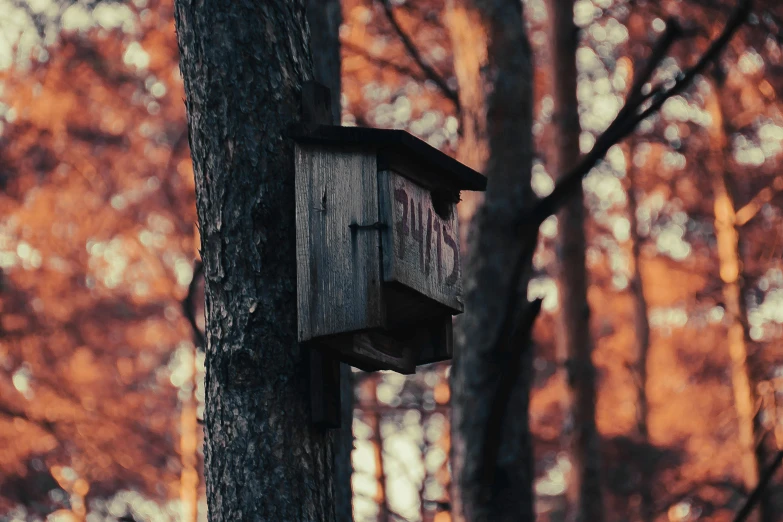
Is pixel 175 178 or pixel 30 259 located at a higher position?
pixel 175 178

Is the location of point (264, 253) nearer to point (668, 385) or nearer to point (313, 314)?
point (313, 314)

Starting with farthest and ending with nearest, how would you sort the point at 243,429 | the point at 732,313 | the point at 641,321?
the point at 641,321, the point at 732,313, the point at 243,429

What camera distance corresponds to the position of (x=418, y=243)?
3027mm

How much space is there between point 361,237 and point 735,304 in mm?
9052

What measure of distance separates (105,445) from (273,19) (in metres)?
10.1

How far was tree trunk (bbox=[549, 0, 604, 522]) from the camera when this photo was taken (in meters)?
7.45

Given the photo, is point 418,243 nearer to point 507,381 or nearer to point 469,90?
point 507,381

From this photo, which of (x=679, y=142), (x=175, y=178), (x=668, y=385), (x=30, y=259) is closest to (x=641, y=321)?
(x=668, y=385)

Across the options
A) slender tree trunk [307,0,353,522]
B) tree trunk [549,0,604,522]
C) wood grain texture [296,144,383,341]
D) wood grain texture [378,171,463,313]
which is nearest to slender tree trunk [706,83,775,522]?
tree trunk [549,0,604,522]

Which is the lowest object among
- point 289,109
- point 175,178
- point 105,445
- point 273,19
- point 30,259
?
point 105,445

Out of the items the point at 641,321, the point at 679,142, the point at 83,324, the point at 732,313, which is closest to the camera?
the point at 732,313

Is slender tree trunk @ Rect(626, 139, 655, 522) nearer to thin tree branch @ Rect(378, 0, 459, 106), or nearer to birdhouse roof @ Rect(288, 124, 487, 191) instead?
thin tree branch @ Rect(378, 0, 459, 106)

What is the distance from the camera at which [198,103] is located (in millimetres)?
2990

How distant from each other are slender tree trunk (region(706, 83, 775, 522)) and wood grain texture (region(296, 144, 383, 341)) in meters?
7.65
